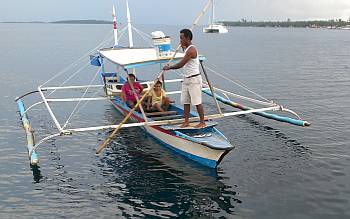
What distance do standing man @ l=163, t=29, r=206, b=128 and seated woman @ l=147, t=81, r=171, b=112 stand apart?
9.98 ft

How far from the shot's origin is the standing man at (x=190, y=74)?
13078 mm

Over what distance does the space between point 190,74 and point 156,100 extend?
13.4 feet

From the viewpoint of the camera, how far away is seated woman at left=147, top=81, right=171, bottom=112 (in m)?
17.3

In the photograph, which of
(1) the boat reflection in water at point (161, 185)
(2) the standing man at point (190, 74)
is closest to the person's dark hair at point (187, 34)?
(2) the standing man at point (190, 74)

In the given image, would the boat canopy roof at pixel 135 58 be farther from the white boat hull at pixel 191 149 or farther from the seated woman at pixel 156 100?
the white boat hull at pixel 191 149

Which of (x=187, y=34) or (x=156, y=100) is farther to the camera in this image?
(x=156, y=100)

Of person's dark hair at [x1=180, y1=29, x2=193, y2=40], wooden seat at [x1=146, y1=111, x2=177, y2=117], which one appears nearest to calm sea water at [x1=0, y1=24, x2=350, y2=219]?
wooden seat at [x1=146, y1=111, x2=177, y2=117]

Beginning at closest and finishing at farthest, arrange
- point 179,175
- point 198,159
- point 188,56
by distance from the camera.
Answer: point 188,56 < point 179,175 < point 198,159

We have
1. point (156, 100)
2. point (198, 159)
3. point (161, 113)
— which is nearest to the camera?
point (198, 159)

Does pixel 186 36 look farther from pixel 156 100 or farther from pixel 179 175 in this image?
pixel 156 100

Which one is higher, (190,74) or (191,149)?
(190,74)

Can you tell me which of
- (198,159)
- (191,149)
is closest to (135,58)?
(191,149)

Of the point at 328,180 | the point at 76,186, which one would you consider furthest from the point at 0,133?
the point at 328,180

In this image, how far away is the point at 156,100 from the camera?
17.5 metres
